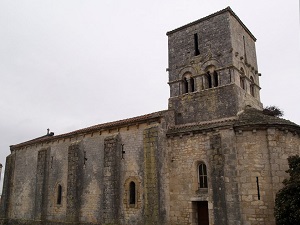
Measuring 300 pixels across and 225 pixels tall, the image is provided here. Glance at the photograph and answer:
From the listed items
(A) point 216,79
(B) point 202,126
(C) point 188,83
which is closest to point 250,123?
(B) point 202,126

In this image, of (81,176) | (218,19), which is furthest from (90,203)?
(218,19)

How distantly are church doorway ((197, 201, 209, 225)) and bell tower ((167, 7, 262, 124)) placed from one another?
5.12 m

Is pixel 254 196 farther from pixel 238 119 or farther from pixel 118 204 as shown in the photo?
pixel 118 204

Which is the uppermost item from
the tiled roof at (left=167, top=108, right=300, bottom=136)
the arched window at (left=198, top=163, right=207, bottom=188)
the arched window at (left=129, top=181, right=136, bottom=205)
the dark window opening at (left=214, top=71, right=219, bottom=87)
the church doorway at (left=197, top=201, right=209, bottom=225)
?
the dark window opening at (left=214, top=71, right=219, bottom=87)

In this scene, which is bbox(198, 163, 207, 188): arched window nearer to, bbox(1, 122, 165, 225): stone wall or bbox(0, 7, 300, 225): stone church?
bbox(0, 7, 300, 225): stone church

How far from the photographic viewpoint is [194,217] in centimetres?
1580

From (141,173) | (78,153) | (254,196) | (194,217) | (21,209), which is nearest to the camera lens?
(254,196)

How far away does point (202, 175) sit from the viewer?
16.1 m

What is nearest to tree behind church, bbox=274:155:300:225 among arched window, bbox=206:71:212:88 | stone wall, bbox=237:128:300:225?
stone wall, bbox=237:128:300:225

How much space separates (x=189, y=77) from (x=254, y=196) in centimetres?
886

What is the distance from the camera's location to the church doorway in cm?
1565

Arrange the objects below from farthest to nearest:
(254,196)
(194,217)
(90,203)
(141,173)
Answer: (90,203)
(141,173)
(194,217)
(254,196)

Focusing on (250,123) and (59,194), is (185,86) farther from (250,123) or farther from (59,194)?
(59,194)

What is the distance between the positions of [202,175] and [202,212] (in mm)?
1963
